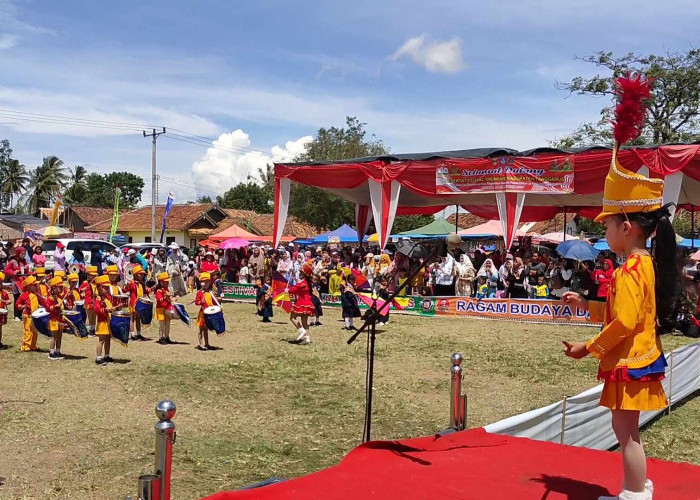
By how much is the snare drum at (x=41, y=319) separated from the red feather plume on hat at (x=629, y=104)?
9.19m

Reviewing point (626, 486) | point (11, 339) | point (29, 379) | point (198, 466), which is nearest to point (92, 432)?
point (198, 466)

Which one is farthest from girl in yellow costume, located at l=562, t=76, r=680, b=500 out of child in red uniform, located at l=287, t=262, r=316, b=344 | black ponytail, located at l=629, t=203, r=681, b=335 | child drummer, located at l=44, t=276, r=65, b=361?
child drummer, located at l=44, t=276, r=65, b=361

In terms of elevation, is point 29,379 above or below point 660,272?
below

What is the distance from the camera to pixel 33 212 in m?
67.4

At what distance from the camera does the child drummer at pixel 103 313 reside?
9.87 m

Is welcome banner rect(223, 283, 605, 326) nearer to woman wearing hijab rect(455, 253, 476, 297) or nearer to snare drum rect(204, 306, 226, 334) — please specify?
woman wearing hijab rect(455, 253, 476, 297)

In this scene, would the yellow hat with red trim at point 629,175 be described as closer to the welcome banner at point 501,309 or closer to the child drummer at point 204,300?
the child drummer at point 204,300

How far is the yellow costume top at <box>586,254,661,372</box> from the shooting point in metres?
3.55

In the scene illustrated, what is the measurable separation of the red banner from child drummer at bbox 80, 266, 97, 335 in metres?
8.72

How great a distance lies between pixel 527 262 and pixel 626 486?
1549cm

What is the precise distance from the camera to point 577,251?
18.2 metres

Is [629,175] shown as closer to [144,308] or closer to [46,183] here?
[144,308]

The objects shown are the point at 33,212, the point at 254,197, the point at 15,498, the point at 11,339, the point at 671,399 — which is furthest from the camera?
the point at 254,197

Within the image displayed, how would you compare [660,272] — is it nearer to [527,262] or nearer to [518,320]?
[518,320]
